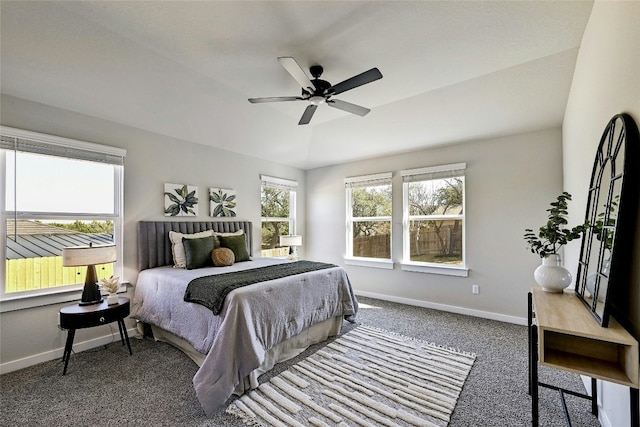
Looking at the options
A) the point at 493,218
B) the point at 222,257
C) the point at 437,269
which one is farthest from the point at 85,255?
the point at 493,218

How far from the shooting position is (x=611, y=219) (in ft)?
4.52

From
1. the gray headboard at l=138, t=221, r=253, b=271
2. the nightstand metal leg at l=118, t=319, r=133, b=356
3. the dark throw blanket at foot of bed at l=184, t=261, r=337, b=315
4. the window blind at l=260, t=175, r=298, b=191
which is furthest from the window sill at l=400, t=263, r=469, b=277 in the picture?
the nightstand metal leg at l=118, t=319, r=133, b=356

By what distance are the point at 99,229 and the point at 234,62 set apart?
7.84 feet

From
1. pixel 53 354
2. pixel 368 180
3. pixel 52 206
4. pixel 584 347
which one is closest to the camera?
pixel 584 347

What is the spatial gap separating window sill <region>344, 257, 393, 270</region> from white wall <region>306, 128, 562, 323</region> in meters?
0.11

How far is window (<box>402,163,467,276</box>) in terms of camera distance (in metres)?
4.08

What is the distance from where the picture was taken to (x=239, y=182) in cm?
455

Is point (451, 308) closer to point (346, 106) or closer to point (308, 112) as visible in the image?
point (346, 106)

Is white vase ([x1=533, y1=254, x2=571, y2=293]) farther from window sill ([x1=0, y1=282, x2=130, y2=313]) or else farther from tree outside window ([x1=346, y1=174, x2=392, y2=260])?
window sill ([x1=0, y1=282, x2=130, y2=313])

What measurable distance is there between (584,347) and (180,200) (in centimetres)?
407

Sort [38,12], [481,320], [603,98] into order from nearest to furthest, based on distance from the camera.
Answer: [603,98]
[38,12]
[481,320]

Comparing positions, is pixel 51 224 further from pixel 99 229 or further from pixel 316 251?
pixel 316 251

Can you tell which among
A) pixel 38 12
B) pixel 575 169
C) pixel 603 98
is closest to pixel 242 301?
pixel 38 12

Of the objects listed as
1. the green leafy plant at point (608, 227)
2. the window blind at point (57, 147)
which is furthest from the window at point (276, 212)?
the green leafy plant at point (608, 227)
